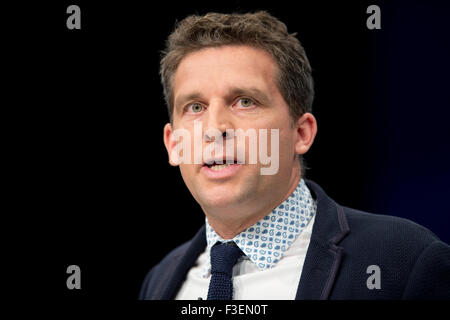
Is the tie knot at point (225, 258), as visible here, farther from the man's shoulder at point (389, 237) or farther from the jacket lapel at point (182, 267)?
the man's shoulder at point (389, 237)

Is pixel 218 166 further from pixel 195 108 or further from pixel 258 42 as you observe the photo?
pixel 258 42

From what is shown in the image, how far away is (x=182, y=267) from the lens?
99.3 inches

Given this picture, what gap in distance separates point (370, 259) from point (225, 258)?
2.08ft

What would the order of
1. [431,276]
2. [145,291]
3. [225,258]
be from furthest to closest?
1. [145,291]
2. [225,258]
3. [431,276]

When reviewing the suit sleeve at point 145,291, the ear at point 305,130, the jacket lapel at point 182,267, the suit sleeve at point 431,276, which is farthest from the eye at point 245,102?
the suit sleeve at point 145,291

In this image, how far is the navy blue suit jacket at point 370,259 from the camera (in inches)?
73.4

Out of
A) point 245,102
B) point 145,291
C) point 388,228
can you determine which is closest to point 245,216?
point 245,102

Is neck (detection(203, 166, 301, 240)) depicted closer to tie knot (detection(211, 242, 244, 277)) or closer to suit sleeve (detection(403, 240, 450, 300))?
tie knot (detection(211, 242, 244, 277))

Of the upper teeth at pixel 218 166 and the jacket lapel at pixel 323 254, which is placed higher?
the upper teeth at pixel 218 166

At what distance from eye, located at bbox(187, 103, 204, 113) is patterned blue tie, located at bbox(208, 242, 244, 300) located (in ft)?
2.08

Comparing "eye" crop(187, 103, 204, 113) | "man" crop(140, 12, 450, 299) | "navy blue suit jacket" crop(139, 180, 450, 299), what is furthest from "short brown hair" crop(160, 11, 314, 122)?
"navy blue suit jacket" crop(139, 180, 450, 299)

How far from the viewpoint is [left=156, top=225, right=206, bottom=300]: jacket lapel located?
246 cm

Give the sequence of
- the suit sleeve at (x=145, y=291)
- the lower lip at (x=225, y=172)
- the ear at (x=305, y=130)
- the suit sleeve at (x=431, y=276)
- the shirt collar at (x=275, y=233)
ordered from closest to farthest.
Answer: the suit sleeve at (x=431, y=276) → the lower lip at (x=225, y=172) → the shirt collar at (x=275, y=233) → the ear at (x=305, y=130) → the suit sleeve at (x=145, y=291)

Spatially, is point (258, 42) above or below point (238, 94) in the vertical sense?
above
